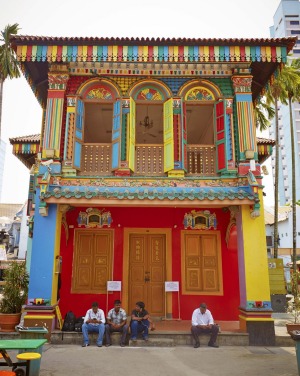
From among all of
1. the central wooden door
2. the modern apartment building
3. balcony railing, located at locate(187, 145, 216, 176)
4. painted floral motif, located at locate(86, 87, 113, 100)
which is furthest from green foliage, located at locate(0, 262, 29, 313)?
the modern apartment building

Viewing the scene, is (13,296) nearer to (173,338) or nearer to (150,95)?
(173,338)

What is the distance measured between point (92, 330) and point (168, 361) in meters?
2.17

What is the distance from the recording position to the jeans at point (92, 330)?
781 centimetres

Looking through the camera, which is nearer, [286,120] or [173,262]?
[173,262]

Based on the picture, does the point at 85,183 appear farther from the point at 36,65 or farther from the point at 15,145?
the point at 15,145

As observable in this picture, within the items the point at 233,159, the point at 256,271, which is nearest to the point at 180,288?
the point at 256,271

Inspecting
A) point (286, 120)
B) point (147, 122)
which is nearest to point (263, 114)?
point (147, 122)

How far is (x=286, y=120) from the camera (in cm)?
6209

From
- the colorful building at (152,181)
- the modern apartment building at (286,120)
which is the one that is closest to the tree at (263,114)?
the colorful building at (152,181)

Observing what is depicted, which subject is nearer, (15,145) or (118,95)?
(118,95)

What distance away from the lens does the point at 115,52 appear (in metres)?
9.23

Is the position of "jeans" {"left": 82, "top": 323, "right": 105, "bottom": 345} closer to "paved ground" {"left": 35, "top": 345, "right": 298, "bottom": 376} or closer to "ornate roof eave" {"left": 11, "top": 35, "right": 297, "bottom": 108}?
"paved ground" {"left": 35, "top": 345, "right": 298, "bottom": 376}

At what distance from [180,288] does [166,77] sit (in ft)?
20.5

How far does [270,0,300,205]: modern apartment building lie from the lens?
61612 mm
